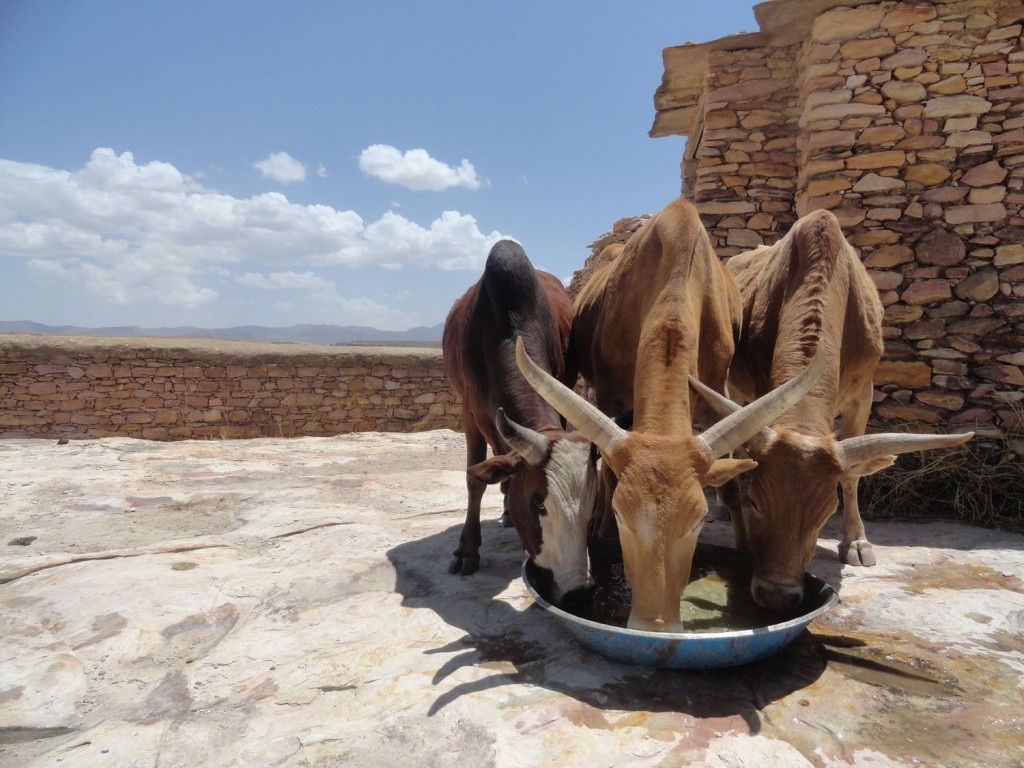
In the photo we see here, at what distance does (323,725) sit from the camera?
8.01 ft

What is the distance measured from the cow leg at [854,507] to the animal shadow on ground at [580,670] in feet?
4.79

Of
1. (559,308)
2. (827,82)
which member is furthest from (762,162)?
(559,308)

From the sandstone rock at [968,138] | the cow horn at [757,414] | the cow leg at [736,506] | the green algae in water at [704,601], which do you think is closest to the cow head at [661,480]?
the cow horn at [757,414]

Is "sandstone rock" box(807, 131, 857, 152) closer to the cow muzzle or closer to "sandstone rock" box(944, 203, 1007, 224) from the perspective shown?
"sandstone rock" box(944, 203, 1007, 224)

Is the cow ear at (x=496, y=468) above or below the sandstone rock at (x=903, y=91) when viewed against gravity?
below

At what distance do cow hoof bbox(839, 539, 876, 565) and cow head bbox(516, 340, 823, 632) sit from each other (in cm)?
208

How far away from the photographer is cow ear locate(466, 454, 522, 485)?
11.1 ft

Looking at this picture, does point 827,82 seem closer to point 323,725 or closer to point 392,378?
point 323,725

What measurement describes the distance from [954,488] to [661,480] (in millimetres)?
4467

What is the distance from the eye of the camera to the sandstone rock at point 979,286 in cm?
573

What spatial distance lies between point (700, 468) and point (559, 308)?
272 centimetres

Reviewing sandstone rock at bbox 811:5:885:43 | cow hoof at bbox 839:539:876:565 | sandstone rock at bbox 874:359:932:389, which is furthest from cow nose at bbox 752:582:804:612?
sandstone rock at bbox 811:5:885:43

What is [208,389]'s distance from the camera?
36.3 feet

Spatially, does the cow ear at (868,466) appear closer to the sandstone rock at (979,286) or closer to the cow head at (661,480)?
the cow head at (661,480)
